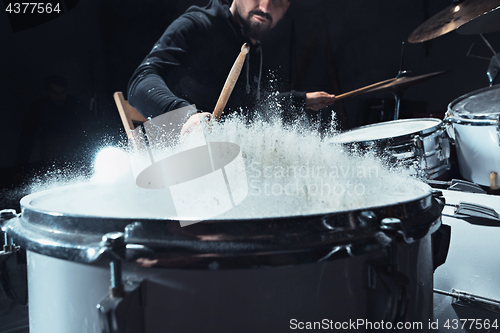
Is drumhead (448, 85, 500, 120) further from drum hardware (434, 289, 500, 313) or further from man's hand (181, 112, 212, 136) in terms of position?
man's hand (181, 112, 212, 136)

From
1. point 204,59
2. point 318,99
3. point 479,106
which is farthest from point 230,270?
point 318,99

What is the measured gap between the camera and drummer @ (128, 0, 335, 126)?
5.07 ft

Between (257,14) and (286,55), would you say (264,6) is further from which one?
(286,55)

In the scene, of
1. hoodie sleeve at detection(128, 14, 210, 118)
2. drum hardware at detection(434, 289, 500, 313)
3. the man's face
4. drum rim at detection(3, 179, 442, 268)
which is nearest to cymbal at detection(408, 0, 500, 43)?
the man's face

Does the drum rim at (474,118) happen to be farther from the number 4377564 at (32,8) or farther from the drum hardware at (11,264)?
the number 4377564 at (32,8)

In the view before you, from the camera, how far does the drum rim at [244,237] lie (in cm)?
35

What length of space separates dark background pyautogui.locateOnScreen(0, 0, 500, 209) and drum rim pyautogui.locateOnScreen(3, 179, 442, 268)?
164cm

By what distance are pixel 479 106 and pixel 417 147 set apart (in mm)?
376

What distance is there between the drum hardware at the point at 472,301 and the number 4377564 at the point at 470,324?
32 mm

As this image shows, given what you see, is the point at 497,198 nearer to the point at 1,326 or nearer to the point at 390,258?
the point at 390,258

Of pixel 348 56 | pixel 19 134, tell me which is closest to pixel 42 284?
pixel 19 134

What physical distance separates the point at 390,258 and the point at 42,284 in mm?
463

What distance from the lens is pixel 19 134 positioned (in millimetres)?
1697

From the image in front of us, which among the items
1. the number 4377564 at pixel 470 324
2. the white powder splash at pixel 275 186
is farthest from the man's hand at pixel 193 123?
the number 4377564 at pixel 470 324
